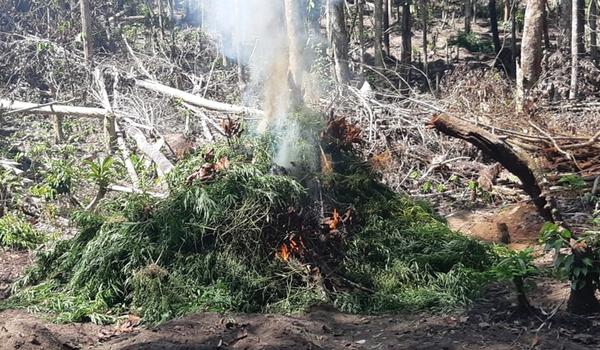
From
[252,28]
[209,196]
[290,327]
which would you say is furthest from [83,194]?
[290,327]

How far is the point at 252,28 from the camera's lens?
920 centimetres

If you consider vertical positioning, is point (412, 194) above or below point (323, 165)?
below

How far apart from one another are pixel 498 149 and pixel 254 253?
2.17 metres

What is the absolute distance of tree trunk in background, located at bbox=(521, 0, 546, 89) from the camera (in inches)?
443

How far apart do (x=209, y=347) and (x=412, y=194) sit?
4958 mm

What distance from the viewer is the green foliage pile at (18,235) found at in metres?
7.26

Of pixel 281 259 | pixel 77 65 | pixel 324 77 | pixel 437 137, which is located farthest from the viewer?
pixel 77 65

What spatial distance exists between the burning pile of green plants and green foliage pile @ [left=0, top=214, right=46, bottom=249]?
1.15m

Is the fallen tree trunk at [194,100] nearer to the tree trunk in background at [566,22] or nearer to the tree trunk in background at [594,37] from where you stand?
the tree trunk in background at [566,22]

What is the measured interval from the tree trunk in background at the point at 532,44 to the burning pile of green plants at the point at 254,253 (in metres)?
5.87

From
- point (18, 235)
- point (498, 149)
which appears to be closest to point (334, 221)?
point (498, 149)

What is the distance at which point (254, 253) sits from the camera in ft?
18.2

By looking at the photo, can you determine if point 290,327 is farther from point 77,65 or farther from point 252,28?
point 77,65

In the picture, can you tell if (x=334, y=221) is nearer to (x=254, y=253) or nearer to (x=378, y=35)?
(x=254, y=253)
